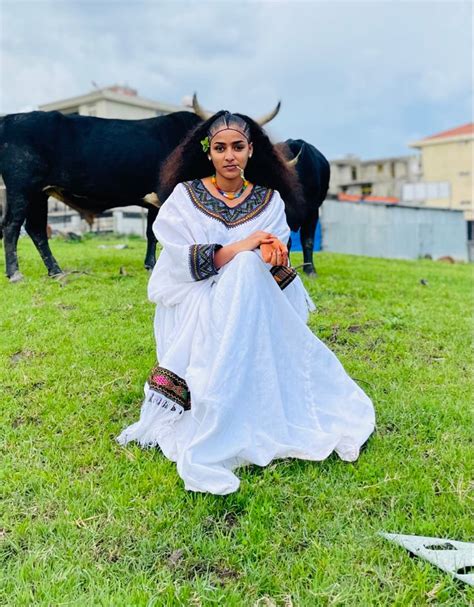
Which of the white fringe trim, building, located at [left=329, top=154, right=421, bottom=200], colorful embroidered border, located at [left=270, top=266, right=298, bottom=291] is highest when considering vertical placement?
building, located at [left=329, top=154, right=421, bottom=200]

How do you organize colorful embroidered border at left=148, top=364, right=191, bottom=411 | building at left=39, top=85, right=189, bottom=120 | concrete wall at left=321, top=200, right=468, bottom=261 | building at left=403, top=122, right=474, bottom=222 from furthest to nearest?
building at left=403, top=122, right=474, bottom=222, building at left=39, top=85, right=189, bottom=120, concrete wall at left=321, top=200, right=468, bottom=261, colorful embroidered border at left=148, top=364, right=191, bottom=411

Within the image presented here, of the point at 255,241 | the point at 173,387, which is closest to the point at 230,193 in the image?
the point at 255,241

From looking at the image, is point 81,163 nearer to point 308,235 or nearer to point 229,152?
point 308,235

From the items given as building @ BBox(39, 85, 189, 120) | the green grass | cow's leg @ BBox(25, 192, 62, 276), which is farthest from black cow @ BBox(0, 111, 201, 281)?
building @ BBox(39, 85, 189, 120)

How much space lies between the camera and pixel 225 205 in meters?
2.91

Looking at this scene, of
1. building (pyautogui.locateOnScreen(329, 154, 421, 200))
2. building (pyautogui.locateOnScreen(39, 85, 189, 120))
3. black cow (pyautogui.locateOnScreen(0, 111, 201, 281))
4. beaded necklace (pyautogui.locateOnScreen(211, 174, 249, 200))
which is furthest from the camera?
building (pyautogui.locateOnScreen(329, 154, 421, 200))

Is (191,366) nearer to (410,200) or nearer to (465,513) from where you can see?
(465,513)

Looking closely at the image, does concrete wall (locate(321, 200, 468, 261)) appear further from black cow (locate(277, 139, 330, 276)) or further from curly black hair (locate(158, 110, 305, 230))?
curly black hair (locate(158, 110, 305, 230))

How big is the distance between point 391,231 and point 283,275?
1996cm

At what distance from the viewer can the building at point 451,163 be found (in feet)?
122

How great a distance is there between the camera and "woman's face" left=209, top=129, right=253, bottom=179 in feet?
9.30

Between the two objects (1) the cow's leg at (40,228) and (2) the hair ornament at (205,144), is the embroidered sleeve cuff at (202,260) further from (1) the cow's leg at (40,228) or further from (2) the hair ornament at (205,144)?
(1) the cow's leg at (40,228)

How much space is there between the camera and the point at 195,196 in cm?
290

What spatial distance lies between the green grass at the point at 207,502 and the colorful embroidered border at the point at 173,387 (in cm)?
27
